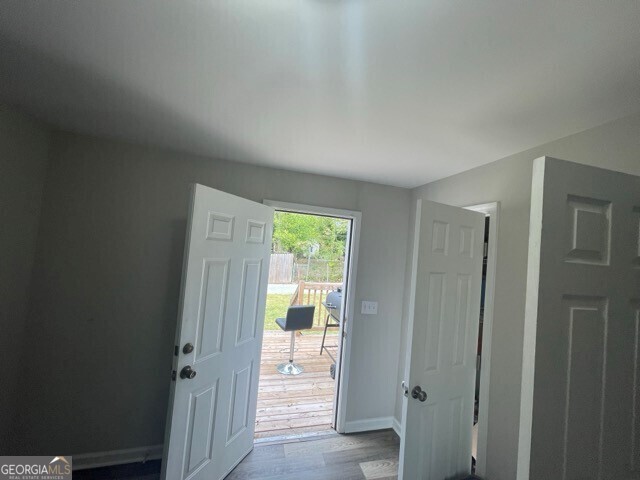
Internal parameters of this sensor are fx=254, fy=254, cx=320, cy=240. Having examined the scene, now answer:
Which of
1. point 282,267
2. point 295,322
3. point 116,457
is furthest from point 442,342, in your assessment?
point 282,267

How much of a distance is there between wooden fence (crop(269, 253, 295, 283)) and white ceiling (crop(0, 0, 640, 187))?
449 cm

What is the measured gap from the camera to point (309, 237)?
623cm

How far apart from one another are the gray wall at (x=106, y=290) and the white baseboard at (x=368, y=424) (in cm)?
156

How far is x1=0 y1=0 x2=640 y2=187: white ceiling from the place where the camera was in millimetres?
736

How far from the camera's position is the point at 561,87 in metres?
0.98

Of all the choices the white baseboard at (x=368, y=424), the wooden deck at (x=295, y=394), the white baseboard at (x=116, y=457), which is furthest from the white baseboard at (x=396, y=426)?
the white baseboard at (x=116, y=457)

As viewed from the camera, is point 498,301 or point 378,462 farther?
point 378,462

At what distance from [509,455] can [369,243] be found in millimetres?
1689

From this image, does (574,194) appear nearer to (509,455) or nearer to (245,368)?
(509,455)

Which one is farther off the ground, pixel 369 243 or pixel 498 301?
pixel 369 243

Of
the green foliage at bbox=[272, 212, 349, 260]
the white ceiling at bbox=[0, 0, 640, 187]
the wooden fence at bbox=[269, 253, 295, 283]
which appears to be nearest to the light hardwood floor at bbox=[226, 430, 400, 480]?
the white ceiling at bbox=[0, 0, 640, 187]

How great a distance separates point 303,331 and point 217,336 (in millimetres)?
3699

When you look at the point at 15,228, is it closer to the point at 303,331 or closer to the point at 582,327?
the point at 582,327

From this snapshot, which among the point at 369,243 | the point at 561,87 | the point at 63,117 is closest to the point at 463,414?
the point at 369,243
